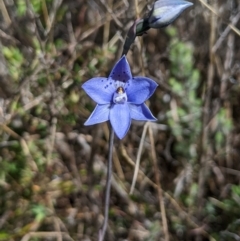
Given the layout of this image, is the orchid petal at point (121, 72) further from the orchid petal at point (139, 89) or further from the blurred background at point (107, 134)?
the blurred background at point (107, 134)

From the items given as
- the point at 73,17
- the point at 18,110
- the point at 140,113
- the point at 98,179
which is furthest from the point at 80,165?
the point at 140,113

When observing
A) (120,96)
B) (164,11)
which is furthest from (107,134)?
(164,11)

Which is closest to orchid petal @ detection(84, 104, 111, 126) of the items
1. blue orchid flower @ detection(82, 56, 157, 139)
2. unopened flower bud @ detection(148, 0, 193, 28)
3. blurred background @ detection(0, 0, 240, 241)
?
blue orchid flower @ detection(82, 56, 157, 139)

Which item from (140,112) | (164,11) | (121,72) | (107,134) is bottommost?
(107,134)

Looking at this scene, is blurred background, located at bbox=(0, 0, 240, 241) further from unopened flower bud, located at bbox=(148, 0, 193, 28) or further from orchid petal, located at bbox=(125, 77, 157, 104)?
unopened flower bud, located at bbox=(148, 0, 193, 28)

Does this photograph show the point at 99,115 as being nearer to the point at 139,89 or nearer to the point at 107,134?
the point at 139,89

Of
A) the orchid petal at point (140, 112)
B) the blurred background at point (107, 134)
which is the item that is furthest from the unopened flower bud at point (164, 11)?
the blurred background at point (107, 134)
